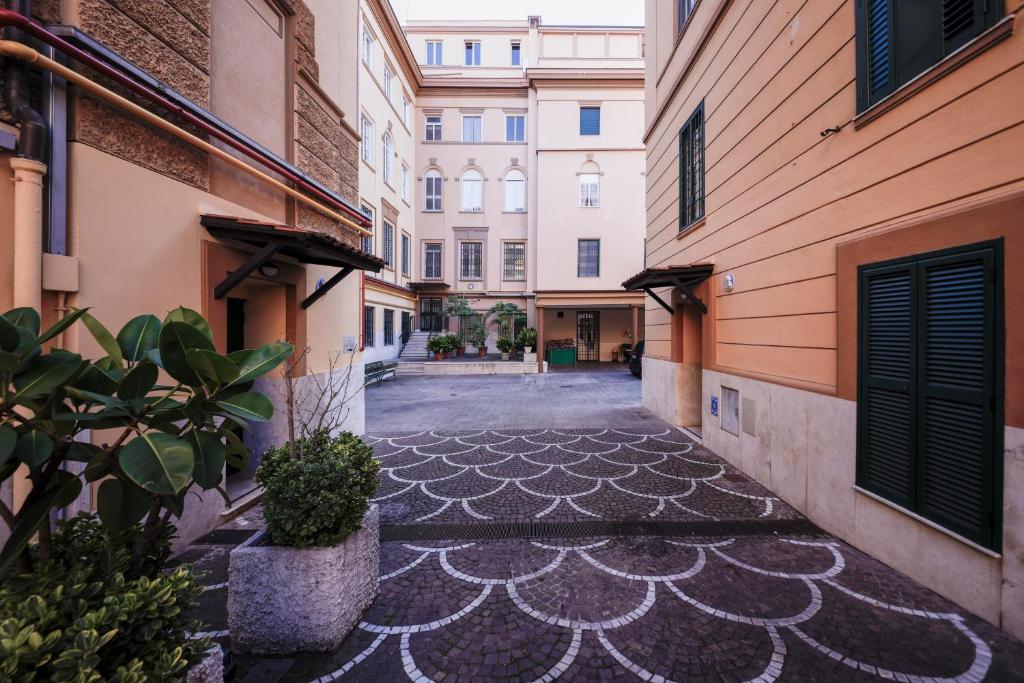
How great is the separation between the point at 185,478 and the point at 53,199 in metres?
3.23

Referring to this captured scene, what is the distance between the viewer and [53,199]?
2.93m

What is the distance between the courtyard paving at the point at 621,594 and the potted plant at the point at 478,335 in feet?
54.9

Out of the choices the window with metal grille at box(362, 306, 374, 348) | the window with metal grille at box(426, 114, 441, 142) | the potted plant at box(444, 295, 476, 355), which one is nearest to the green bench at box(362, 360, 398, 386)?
the window with metal grille at box(362, 306, 374, 348)

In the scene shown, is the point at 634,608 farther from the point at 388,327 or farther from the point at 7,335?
the point at 388,327

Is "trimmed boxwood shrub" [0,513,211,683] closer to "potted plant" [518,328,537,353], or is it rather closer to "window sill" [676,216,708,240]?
"window sill" [676,216,708,240]

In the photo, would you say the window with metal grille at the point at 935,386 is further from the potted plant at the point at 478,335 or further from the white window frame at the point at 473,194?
the white window frame at the point at 473,194

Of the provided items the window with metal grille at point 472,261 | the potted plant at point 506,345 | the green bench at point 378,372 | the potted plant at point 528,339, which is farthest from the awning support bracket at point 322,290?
the window with metal grille at point 472,261

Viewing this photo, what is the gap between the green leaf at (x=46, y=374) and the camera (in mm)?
1354

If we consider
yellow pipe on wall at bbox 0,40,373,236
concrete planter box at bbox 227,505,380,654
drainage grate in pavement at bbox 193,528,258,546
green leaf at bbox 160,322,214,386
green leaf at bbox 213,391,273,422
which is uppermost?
yellow pipe on wall at bbox 0,40,373,236

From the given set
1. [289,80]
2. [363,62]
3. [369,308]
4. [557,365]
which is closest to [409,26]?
[363,62]

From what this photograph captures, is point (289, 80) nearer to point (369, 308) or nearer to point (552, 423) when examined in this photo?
point (552, 423)

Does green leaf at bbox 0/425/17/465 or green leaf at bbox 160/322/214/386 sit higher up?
green leaf at bbox 160/322/214/386

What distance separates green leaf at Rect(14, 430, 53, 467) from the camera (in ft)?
4.26

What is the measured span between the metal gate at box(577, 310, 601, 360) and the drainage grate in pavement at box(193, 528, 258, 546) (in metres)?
20.7
